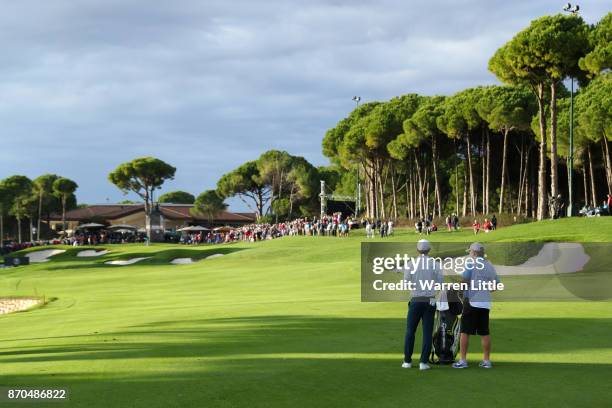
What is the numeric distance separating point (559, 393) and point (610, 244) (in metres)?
19.7

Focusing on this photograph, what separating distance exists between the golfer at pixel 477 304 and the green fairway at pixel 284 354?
13.6 inches

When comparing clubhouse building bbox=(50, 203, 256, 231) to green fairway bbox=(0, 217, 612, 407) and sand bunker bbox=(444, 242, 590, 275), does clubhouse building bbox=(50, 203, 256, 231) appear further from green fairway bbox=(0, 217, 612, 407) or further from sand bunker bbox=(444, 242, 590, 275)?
green fairway bbox=(0, 217, 612, 407)

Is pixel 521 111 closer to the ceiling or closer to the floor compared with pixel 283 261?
closer to the ceiling

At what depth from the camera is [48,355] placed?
1286cm

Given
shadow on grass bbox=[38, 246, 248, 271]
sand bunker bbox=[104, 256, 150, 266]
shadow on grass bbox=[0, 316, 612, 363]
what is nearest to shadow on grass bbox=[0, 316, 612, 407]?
shadow on grass bbox=[0, 316, 612, 363]

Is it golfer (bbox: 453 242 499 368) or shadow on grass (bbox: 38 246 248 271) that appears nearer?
golfer (bbox: 453 242 499 368)

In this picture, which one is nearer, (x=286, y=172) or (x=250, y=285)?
(x=250, y=285)

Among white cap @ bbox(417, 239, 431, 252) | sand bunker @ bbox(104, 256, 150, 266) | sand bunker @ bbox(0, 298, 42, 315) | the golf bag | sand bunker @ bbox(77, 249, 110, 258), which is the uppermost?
white cap @ bbox(417, 239, 431, 252)

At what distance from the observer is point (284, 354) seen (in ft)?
Result: 39.1

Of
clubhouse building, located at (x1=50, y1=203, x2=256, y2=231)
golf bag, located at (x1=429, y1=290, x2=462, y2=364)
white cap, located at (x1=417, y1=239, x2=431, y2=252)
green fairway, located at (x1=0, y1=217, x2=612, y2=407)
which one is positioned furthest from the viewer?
clubhouse building, located at (x1=50, y1=203, x2=256, y2=231)

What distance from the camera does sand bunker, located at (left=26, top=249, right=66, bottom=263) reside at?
223 feet

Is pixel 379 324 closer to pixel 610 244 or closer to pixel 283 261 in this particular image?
pixel 610 244

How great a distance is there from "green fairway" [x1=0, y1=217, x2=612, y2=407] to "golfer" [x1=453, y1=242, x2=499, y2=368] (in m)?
→ 0.34

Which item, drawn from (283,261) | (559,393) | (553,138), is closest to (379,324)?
(559,393)
